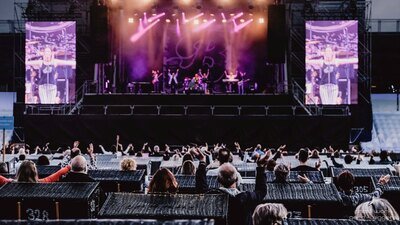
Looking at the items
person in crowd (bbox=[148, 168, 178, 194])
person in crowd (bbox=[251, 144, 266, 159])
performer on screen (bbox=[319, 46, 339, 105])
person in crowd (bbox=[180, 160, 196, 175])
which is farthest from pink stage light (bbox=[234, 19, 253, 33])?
person in crowd (bbox=[148, 168, 178, 194])

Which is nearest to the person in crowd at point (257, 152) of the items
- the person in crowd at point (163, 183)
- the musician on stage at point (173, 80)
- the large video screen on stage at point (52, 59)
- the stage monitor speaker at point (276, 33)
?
the stage monitor speaker at point (276, 33)

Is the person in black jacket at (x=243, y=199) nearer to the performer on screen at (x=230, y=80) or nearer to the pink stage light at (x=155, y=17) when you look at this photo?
the performer on screen at (x=230, y=80)

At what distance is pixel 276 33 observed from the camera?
2625 centimetres

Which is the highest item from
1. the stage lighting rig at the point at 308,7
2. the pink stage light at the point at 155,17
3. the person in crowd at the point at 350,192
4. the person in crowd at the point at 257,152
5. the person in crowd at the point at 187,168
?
the stage lighting rig at the point at 308,7

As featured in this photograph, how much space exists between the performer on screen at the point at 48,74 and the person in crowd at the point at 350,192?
2252 cm

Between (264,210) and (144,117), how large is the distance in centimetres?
2116

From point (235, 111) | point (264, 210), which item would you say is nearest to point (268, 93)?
point (235, 111)

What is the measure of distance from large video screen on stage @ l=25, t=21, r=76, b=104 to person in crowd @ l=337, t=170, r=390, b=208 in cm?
2232

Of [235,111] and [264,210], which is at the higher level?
[264,210]

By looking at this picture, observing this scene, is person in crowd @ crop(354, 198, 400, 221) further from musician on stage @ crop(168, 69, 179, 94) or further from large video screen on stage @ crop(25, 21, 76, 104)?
musician on stage @ crop(168, 69, 179, 94)

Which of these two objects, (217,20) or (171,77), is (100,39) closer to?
(171,77)

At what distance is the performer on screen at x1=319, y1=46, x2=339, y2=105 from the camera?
2684 cm

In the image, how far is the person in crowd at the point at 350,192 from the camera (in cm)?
583

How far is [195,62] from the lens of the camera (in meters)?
30.0
